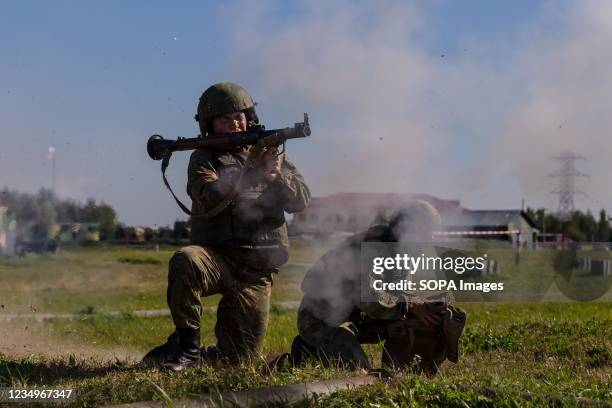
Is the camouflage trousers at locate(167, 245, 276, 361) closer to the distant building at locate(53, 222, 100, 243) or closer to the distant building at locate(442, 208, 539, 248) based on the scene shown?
the distant building at locate(442, 208, 539, 248)

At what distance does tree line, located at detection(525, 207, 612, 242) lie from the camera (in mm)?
47812

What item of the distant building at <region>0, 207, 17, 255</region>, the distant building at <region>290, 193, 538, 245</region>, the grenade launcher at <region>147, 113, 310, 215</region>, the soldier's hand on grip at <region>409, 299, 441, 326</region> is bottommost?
the soldier's hand on grip at <region>409, 299, 441, 326</region>

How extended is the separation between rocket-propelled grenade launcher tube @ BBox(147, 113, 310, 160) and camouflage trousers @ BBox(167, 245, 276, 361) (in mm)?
723

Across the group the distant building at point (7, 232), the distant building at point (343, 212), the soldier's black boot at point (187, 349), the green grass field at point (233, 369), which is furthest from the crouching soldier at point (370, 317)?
the distant building at point (7, 232)

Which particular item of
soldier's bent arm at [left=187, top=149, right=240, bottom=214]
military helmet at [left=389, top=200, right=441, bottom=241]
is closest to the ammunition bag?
military helmet at [left=389, top=200, right=441, bottom=241]

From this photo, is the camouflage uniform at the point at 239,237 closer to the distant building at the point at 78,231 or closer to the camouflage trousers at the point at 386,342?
the camouflage trousers at the point at 386,342

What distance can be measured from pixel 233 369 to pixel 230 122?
1.86 m

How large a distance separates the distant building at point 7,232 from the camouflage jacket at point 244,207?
8.96 meters

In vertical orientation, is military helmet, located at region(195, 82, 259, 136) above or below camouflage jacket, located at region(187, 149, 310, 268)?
above

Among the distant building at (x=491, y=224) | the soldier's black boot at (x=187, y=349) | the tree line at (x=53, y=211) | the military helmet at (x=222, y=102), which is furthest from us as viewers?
the distant building at (x=491, y=224)

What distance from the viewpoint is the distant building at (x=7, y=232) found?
1490 cm

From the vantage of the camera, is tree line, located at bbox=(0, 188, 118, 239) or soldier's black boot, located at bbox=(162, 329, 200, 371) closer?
soldier's black boot, located at bbox=(162, 329, 200, 371)

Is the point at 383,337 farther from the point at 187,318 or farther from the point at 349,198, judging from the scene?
the point at 349,198

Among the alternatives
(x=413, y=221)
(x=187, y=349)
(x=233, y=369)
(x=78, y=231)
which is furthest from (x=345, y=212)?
(x=78, y=231)
